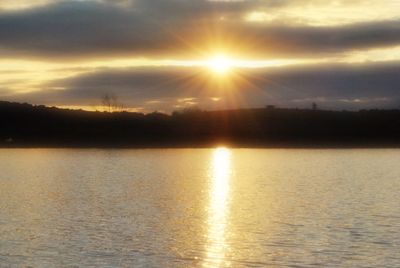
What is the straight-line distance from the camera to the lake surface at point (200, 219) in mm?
25438

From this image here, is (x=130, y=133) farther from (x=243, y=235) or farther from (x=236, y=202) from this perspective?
(x=243, y=235)

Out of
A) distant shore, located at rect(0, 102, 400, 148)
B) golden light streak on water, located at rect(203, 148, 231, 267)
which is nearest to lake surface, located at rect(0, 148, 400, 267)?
golden light streak on water, located at rect(203, 148, 231, 267)

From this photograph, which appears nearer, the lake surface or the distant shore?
the lake surface

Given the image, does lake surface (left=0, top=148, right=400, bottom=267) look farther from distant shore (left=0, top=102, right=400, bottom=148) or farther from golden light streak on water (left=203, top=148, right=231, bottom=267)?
distant shore (left=0, top=102, right=400, bottom=148)

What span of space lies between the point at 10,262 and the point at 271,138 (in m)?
93.7

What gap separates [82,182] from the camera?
2162 inches

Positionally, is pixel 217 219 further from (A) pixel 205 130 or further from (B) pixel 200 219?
(A) pixel 205 130

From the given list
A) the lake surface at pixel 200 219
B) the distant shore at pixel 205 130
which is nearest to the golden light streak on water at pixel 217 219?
the lake surface at pixel 200 219

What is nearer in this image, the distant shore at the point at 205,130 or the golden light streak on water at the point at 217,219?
the golden light streak on water at the point at 217,219

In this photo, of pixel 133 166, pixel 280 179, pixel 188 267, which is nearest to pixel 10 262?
pixel 188 267

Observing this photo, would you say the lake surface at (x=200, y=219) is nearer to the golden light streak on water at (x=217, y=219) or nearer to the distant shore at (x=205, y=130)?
the golden light streak on water at (x=217, y=219)

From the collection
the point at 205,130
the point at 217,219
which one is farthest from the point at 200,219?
the point at 205,130

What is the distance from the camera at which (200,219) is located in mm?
34781

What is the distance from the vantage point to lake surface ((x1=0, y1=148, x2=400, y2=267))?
1001 inches
